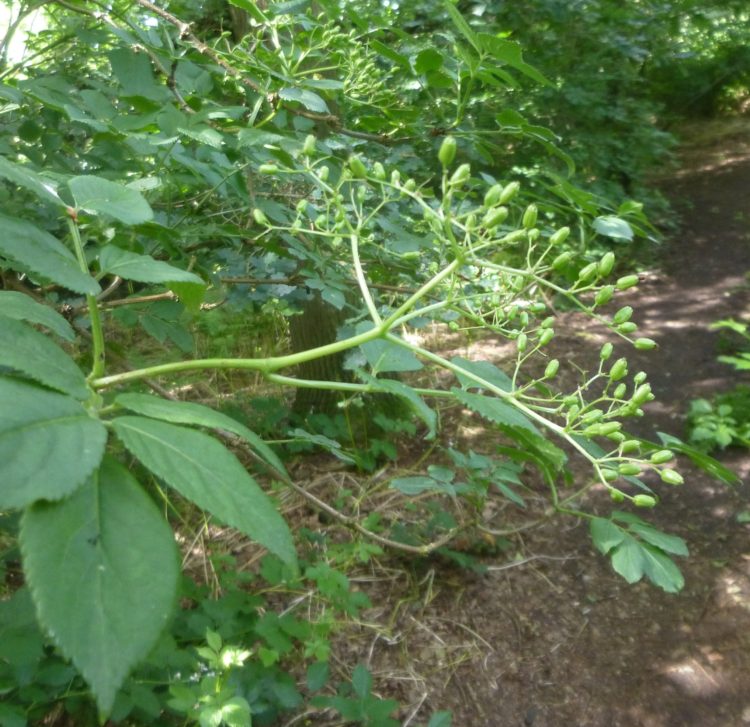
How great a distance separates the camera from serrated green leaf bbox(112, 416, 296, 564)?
1.44 ft

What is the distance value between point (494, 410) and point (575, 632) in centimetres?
192

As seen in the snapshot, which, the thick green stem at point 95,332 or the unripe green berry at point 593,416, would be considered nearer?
the thick green stem at point 95,332

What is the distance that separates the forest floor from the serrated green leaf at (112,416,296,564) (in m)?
1.77

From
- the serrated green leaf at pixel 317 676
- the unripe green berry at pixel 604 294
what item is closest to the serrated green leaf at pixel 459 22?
the unripe green berry at pixel 604 294

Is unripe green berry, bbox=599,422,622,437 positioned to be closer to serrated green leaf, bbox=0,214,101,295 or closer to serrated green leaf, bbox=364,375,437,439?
serrated green leaf, bbox=364,375,437,439

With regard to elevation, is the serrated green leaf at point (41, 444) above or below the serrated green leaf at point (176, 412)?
above

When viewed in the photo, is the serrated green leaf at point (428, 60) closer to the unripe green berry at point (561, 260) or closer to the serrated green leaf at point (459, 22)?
the serrated green leaf at point (459, 22)

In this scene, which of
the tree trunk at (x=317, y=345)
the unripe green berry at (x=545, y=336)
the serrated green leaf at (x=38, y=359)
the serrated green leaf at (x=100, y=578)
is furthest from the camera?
the tree trunk at (x=317, y=345)

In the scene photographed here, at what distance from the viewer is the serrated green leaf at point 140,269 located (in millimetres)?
676

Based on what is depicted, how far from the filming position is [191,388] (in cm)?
322

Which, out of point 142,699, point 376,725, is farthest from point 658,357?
point 142,699

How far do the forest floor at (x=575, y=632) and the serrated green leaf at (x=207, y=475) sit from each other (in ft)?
5.81

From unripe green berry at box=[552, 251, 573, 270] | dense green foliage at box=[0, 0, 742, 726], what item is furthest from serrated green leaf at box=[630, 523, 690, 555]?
unripe green berry at box=[552, 251, 573, 270]

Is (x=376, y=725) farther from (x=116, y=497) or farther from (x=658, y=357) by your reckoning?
(x=658, y=357)
